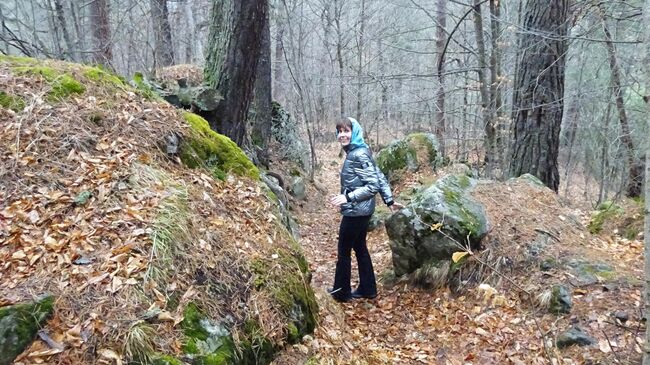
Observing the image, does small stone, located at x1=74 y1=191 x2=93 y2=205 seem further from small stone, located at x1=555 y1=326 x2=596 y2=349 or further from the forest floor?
small stone, located at x1=555 y1=326 x2=596 y2=349

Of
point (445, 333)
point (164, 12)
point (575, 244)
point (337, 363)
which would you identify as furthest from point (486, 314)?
point (164, 12)

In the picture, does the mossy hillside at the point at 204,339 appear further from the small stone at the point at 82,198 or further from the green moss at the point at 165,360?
the small stone at the point at 82,198

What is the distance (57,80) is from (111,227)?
76.1 inches

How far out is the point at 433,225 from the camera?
5.14m

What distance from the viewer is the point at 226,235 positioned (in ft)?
11.7

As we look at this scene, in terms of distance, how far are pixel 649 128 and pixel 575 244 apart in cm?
345

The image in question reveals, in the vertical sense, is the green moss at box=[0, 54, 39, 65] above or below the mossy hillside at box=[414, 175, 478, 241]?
above

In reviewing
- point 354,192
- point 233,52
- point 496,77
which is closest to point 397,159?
point 496,77

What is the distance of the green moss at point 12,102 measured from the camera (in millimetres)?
3756

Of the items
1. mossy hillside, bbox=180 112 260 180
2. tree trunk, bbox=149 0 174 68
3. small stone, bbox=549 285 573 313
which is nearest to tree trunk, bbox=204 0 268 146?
mossy hillside, bbox=180 112 260 180

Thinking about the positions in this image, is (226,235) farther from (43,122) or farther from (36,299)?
(43,122)

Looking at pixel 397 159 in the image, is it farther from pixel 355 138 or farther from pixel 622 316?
pixel 622 316

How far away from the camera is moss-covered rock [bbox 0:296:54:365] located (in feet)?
7.61

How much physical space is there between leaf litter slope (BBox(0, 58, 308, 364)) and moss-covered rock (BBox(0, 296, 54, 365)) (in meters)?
0.05
